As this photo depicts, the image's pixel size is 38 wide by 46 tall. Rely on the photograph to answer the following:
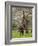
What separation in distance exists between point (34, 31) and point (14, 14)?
40 centimetres

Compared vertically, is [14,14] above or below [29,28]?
above

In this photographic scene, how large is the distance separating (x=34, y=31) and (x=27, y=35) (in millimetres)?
124

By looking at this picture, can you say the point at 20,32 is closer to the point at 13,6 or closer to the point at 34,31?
the point at 34,31

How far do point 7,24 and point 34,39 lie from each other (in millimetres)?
467

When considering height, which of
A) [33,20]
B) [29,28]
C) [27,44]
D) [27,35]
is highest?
[33,20]

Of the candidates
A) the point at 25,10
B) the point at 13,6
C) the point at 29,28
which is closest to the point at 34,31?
the point at 29,28

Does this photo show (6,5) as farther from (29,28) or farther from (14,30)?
(29,28)

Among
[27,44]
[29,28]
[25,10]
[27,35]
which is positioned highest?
[25,10]

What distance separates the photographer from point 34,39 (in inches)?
50.9

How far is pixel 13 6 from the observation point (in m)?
1.26

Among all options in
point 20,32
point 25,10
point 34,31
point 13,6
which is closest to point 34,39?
point 34,31

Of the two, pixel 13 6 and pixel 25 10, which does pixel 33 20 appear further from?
pixel 13 6

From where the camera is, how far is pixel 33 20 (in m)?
1.30

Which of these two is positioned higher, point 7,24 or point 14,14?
point 14,14
